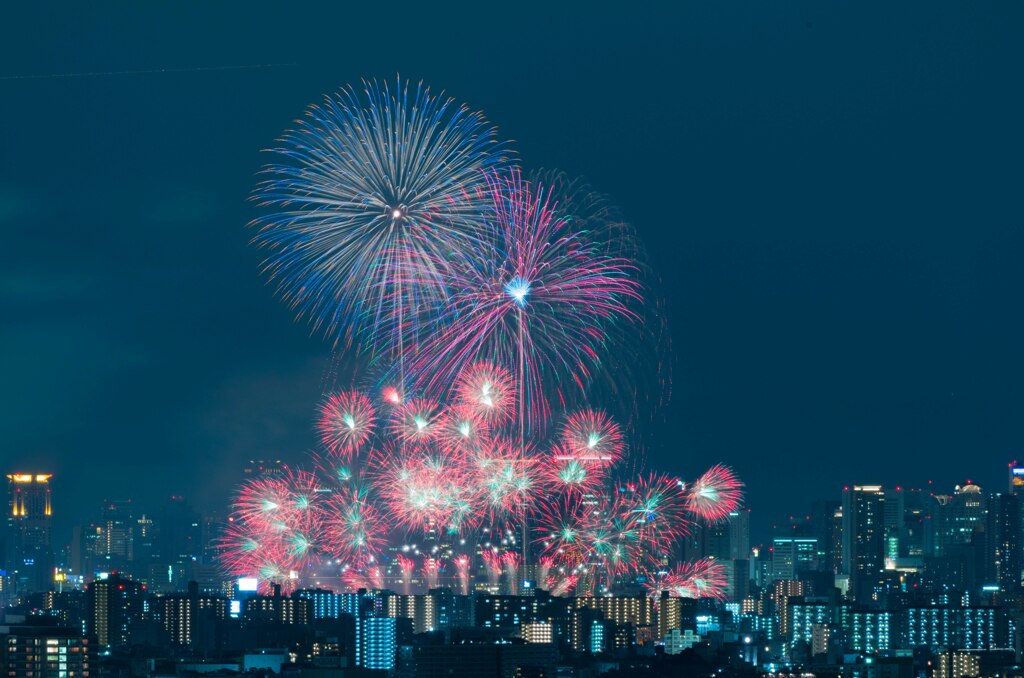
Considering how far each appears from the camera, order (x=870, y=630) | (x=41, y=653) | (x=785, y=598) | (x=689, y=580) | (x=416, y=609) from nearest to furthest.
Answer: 1. (x=41, y=653)
2. (x=689, y=580)
3. (x=416, y=609)
4. (x=870, y=630)
5. (x=785, y=598)

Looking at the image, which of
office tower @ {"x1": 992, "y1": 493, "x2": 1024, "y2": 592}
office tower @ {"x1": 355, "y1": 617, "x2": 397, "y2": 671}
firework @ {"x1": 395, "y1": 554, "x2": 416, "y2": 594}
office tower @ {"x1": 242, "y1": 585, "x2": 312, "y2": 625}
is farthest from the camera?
office tower @ {"x1": 992, "y1": 493, "x2": 1024, "y2": 592}

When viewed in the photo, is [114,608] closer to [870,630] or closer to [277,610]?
[277,610]

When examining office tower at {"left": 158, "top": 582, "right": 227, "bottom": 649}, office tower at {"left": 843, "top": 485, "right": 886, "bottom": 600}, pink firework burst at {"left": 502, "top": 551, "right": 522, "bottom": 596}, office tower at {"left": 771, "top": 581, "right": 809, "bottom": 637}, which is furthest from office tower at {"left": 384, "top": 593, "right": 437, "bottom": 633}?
office tower at {"left": 843, "top": 485, "right": 886, "bottom": 600}

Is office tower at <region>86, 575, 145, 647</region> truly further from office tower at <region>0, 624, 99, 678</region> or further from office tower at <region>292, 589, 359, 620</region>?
office tower at <region>0, 624, 99, 678</region>

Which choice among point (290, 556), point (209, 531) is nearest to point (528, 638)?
point (290, 556)

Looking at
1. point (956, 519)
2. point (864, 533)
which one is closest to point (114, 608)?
point (864, 533)

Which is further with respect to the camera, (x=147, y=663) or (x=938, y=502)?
(x=938, y=502)

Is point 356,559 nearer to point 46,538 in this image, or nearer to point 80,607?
point 80,607
